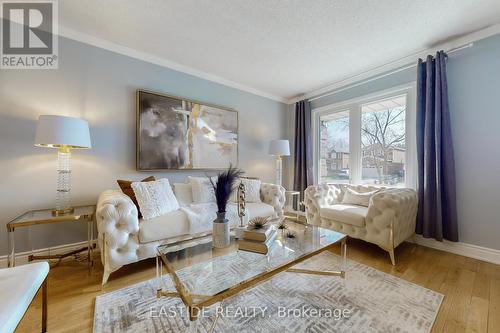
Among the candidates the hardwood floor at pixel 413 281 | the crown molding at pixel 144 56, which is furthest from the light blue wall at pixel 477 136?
the crown molding at pixel 144 56

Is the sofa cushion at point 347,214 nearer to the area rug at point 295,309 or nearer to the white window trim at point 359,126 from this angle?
the area rug at point 295,309

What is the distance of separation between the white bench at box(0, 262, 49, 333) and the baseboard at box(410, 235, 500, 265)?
11.5ft

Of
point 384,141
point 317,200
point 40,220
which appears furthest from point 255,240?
point 384,141

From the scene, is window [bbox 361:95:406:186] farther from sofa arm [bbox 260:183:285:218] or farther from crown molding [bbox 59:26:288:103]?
crown molding [bbox 59:26:288:103]

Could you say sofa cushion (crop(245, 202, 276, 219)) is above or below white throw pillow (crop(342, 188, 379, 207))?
below

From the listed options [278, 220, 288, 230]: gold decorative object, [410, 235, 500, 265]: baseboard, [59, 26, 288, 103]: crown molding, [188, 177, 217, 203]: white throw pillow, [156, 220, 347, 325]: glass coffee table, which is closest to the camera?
[156, 220, 347, 325]: glass coffee table

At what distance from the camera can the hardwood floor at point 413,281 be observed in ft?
4.17

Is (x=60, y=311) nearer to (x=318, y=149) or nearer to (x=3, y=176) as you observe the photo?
(x=3, y=176)

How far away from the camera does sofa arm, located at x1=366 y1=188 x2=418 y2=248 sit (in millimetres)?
2016

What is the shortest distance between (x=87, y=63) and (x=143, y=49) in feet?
2.05

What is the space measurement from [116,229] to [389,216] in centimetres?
250

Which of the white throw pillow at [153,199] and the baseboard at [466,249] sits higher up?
the white throw pillow at [153,199]

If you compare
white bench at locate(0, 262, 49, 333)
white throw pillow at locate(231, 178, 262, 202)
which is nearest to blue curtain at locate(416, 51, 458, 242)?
white throw pillow at locate(231, 178, 262, 202)

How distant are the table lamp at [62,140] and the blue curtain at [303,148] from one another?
10.5 ft
